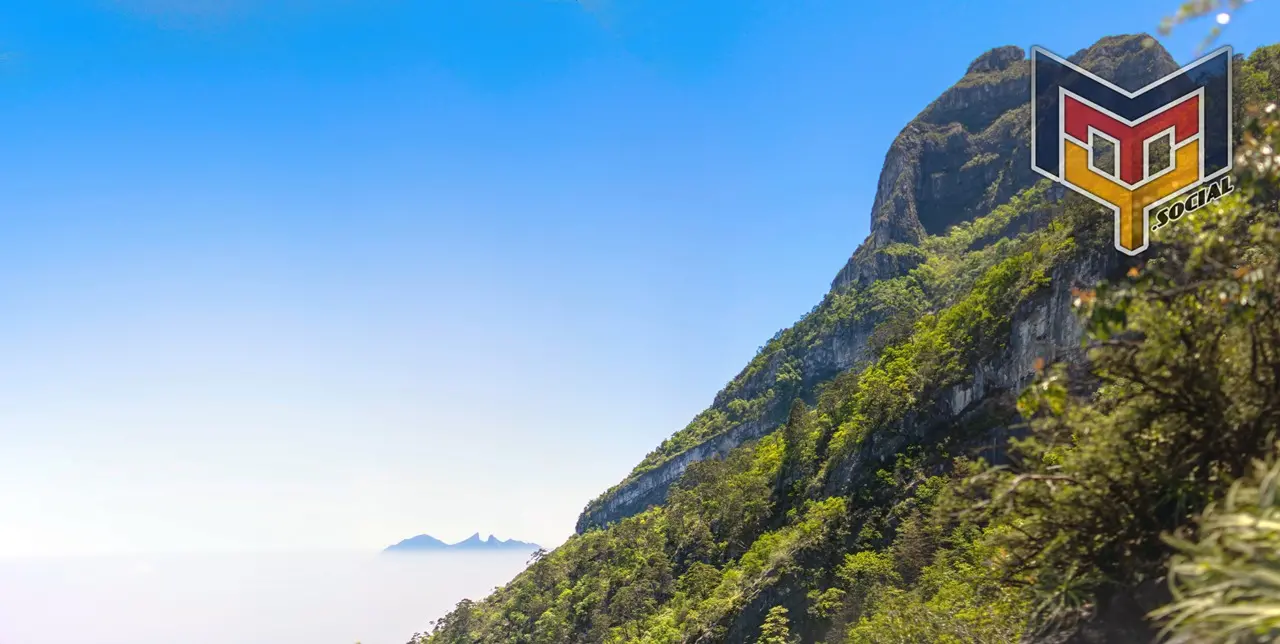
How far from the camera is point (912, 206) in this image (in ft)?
589

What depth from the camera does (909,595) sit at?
1409 inches

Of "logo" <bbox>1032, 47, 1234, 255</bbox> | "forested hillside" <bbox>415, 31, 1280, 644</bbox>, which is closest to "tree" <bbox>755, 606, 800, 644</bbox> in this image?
"forested hillside" <bbox>415, 31, 1280, 644</bbox>

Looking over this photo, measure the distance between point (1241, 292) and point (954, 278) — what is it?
141 m

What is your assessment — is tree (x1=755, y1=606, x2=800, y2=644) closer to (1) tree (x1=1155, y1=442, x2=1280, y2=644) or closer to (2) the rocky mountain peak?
(1) tree (x1=1155, y1=442, x2=1280, y2=644)

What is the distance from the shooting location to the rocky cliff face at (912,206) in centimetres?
14800

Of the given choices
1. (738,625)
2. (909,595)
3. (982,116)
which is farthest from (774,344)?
(909,595)

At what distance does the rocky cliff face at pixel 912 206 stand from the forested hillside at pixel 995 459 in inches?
36.3

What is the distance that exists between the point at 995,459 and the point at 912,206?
144m

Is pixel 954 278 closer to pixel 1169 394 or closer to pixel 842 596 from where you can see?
pixel 842 596

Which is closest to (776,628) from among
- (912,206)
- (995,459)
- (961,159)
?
(995,459)

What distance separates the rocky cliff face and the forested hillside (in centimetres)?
92

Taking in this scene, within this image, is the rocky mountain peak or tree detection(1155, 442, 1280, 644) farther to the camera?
the rocky mountain peak

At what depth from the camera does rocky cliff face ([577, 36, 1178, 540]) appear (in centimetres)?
14800

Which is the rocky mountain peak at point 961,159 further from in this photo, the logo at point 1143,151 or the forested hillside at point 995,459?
the logo at point 1143,151
